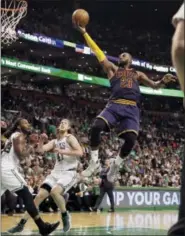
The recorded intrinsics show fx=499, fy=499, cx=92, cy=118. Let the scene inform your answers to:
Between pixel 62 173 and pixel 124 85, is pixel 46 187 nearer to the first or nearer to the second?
pixel 62 173

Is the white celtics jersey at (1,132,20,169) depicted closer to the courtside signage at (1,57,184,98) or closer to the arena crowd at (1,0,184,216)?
the arena crowd at (1,0,184,216)

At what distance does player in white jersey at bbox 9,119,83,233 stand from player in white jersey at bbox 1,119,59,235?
1.52 feet

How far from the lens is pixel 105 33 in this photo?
3169 centimetres

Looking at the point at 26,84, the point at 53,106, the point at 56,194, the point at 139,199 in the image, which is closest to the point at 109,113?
the point at 56,194

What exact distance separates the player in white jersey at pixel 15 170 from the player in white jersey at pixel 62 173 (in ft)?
1.52

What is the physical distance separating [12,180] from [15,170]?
0.16 metres

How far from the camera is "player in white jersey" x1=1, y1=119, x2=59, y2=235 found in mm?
7012

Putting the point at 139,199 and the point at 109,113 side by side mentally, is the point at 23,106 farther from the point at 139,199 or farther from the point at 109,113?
the point at 109,113

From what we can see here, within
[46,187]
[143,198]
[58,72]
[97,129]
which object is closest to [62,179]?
[46,187]

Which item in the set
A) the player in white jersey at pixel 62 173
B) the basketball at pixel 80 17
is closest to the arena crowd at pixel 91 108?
the player in white jersey at pixel 62 173

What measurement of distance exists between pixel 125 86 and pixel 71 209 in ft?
27.8

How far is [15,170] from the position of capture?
288 inches

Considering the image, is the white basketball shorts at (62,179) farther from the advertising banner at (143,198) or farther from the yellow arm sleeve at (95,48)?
the advertising banner at (143,198)

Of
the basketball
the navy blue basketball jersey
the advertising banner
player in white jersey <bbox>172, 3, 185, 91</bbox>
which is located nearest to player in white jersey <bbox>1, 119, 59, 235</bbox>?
the navy blue basketball jersey
